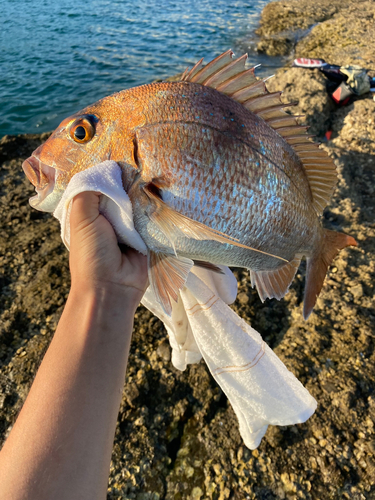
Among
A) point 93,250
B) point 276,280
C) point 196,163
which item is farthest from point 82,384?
point 276,280

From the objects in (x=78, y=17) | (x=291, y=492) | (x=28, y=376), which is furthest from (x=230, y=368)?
(x=78, y=17)

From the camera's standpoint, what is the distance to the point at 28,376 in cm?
214

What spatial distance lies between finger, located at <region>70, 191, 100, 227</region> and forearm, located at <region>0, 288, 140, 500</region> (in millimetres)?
296

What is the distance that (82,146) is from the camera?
1399 mm

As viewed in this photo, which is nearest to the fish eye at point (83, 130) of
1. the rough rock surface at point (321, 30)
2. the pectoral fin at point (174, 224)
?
the pectoral fin at point (174, 224)

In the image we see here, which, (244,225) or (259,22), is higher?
(259,22)

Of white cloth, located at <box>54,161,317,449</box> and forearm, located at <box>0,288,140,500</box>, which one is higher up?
forearm, located at <box>0,288,140,500</box>

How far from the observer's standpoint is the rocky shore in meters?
1.69

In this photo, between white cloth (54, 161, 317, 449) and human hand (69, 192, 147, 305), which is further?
white cloth (54, 161, 317, 449)

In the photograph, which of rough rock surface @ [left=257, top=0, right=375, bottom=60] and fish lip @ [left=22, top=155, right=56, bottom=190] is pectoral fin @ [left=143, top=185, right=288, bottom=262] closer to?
fish lip @ [left=22, top=155, right=56, bottom=190]

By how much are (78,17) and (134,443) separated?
1809 cm

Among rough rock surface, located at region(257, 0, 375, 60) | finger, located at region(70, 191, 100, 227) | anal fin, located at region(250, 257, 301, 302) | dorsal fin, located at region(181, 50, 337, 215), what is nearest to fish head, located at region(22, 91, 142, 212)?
finger, located at region(70, 191, 100, 227)

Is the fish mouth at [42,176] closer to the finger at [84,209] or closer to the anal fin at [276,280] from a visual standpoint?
the finger at [84,209]

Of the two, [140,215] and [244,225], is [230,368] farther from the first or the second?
[140,215]
